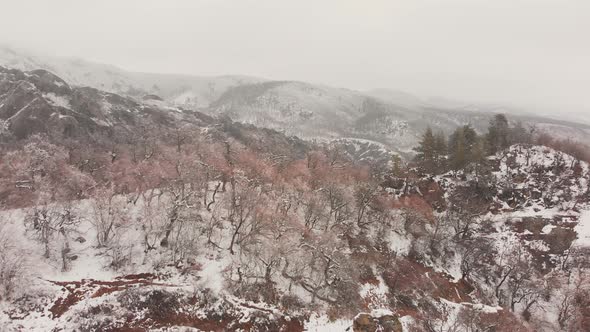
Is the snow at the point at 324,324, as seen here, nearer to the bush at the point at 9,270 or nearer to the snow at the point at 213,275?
the snow at the point at 213,275

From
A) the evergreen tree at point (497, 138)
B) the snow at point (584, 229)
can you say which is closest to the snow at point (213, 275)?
the snow at point (584, 229)

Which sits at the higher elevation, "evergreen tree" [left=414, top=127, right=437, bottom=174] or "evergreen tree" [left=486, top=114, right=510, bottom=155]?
"evergreen tree" [left=486, top=114, right=510, bottom=155]

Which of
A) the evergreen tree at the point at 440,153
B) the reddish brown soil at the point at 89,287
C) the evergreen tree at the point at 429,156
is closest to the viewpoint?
the reddish brown soil at the point at 89,287

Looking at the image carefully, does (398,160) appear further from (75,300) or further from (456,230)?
(75,300)

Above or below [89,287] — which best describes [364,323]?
below

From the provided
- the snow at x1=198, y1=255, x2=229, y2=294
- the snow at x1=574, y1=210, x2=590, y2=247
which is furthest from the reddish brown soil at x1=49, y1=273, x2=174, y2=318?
the snow at x1=574, y1=210, x2=590, y2=247

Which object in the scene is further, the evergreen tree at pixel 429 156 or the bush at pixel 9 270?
the evergreen tree at pixel 429 156

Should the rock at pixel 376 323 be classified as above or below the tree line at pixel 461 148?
below

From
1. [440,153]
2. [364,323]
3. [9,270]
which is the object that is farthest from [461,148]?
[9,270]

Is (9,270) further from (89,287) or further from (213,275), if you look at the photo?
(213,275)

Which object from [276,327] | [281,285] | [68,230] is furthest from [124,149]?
[276,327]

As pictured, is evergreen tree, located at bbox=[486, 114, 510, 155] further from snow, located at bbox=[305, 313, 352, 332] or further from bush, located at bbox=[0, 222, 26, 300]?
bush, located at bbox=[0, 222, 26, 300]
